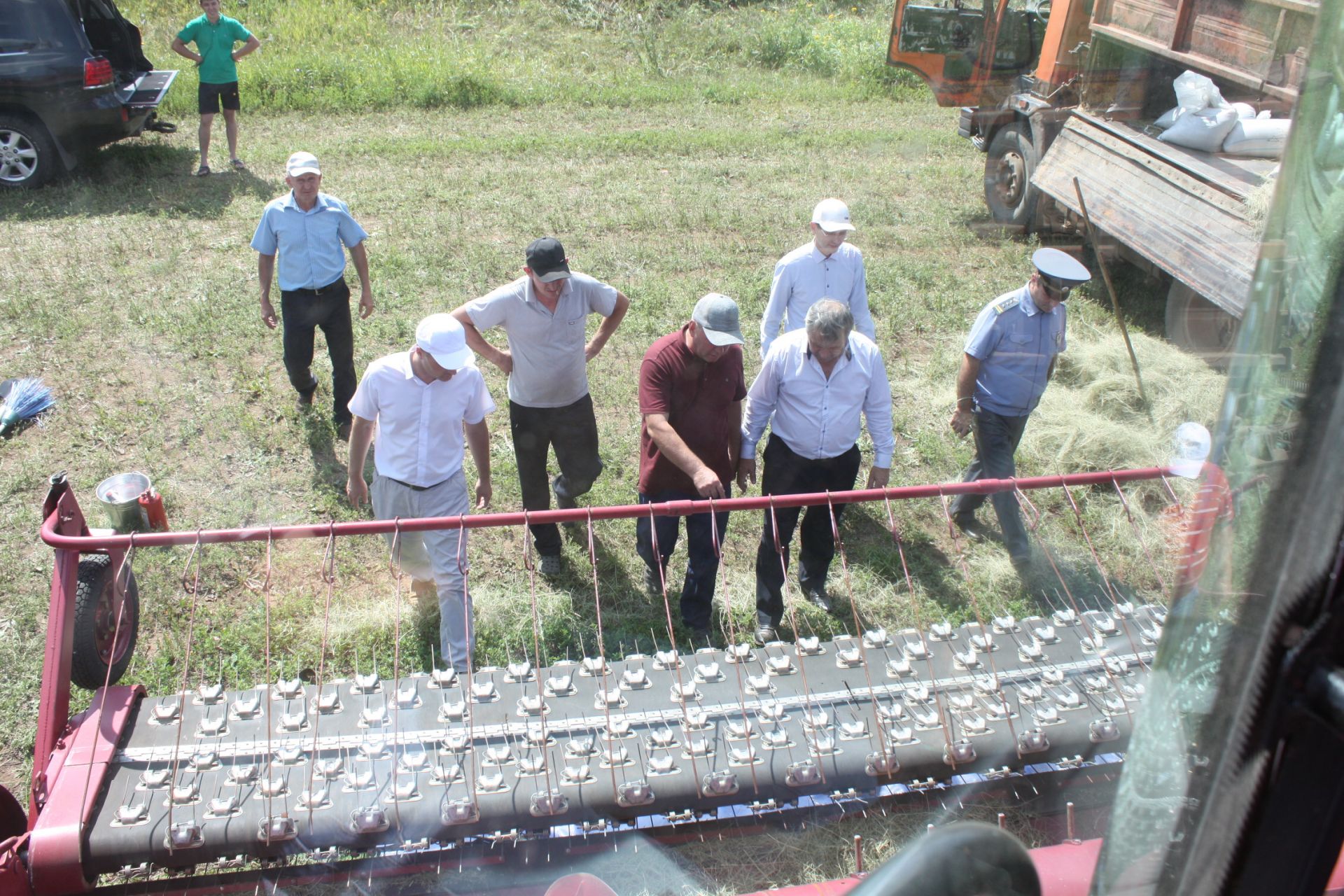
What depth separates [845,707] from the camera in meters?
3.32

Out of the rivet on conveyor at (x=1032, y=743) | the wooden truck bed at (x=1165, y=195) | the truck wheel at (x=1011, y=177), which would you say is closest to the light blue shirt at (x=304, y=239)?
the rivet on conveyor at (x=1032, y=743)

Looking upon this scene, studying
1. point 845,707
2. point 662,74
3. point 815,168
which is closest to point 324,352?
point 845,707

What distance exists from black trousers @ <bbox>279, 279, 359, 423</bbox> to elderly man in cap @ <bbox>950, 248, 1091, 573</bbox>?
343 cm

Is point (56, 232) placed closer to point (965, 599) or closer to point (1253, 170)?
point (965, 599)

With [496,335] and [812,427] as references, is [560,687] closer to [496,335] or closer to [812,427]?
[812,427]

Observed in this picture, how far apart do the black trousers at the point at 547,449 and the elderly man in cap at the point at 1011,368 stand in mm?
1834

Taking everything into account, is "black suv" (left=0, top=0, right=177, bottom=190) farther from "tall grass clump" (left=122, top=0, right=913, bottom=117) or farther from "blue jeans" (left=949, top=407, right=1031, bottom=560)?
"blue jeans" (left=949, top=407, right=1031, bottom=560)

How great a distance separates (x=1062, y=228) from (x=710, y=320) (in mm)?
6462

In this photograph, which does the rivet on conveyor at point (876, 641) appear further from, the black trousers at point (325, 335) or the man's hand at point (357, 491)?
the black trousers at point (325, 335)

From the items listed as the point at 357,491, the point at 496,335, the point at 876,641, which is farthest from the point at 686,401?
the point at 496,335

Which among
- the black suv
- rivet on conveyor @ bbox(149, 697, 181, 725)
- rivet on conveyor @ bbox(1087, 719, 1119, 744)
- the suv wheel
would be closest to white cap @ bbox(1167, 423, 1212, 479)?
rivet on conveyor @ bbox(1087, 719, 1119, 744)

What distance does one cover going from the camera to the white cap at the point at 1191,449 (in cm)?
147

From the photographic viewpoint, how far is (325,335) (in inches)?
228

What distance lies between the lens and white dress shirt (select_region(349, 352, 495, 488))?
3.97 m
